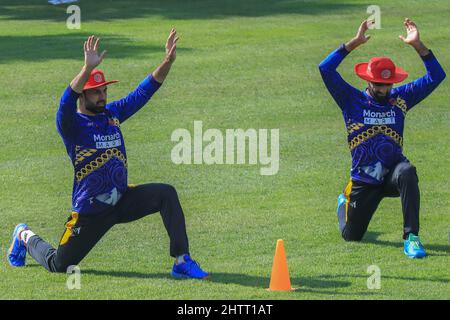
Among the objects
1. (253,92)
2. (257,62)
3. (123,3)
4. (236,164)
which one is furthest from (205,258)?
(123,3)

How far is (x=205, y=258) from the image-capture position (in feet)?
40.4

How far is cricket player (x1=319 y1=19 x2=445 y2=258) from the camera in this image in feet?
41.2

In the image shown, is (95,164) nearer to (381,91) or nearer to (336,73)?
(336,73)

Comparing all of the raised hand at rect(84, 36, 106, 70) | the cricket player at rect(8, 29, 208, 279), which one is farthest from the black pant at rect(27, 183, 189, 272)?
the raised hand at rect(84, 36, 106, 70)

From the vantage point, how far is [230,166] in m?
17.3

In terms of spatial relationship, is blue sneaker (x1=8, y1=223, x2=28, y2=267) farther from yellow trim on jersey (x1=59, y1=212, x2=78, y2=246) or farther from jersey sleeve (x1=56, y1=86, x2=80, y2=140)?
jersey sleeve (x1=56, y1=86, x2=80, y2=140)

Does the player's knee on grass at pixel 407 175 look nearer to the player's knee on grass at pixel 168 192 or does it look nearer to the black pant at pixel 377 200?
the black pant at pixel 377 200

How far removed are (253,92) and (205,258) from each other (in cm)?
1111

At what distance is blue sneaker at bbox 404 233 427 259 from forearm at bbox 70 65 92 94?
12.3 ft

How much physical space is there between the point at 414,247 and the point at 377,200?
2.96ft

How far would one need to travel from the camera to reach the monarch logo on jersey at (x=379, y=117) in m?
12.6

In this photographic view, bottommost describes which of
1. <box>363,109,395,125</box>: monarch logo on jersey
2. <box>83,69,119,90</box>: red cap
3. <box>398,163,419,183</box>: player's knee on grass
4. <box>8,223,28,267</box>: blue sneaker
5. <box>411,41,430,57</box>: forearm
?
<box>8,223,28,267</box>: blue sneaker

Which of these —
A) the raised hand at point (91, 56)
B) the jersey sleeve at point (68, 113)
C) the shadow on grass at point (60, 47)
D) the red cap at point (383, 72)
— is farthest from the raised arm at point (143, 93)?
the shadow on grass at point (60, 47)

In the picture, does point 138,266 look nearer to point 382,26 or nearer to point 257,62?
point 257,62
